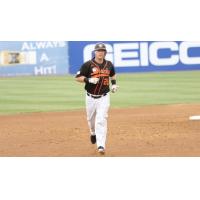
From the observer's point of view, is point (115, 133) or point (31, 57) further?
point (31, 57)

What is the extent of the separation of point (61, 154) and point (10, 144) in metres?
1.91

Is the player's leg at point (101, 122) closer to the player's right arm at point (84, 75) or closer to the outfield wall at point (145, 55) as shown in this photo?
the player's right arm at point (84, 75)

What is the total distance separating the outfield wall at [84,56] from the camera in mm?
31969

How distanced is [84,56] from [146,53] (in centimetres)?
350

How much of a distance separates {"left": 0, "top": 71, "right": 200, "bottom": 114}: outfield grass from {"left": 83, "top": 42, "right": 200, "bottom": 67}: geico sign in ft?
2.48

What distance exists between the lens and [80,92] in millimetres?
26609

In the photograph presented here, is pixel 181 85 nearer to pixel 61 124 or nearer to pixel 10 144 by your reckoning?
pixel 61 124

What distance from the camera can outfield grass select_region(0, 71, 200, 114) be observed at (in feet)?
72.2

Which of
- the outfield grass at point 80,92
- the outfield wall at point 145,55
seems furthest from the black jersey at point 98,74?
the outfield wall at point 145,55

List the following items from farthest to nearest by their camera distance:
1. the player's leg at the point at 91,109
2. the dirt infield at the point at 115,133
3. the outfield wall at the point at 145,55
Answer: the outfield wall at the point at 145,55 → the dirt infield at the point at 115,133 → the player's leg at the point at 91,109

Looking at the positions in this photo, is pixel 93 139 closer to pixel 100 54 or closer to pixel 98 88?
pixel 98 88

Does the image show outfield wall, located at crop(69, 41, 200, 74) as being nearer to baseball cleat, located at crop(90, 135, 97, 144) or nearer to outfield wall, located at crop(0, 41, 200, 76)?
outfield wall, located at crop(0, 41, 200, 76)

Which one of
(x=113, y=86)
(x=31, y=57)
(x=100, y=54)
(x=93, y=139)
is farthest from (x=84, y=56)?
(x=100, y=54)

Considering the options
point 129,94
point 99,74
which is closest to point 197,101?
point 129,94
